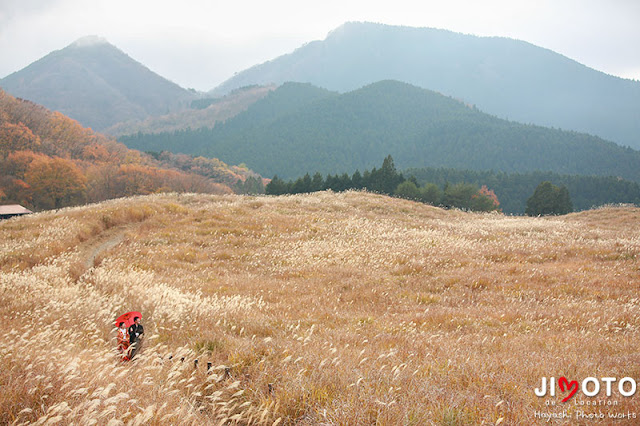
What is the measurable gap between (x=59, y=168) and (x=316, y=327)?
267ft

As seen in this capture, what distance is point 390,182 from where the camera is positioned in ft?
238

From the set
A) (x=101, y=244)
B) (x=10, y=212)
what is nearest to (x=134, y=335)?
(x=101, y=244)

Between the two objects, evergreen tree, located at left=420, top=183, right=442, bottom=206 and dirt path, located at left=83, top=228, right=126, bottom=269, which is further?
evergreen tree, located at left=420, top=183, right=442, bottom=206

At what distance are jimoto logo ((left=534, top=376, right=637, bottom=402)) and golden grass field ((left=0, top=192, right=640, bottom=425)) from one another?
3.9 inches

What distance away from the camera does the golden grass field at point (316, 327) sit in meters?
3.65

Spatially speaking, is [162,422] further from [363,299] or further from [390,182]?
[390,182]

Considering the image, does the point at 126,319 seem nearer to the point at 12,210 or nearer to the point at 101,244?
the point at 101,244

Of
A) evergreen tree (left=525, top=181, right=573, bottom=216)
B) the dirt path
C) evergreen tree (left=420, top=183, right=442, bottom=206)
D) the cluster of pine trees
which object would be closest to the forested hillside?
the cluster of pine trees

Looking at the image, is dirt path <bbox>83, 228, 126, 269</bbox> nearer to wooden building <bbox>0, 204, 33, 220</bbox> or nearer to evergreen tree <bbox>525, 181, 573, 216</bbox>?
wooden building <bbox>0, 204, 33, 220</bbox>

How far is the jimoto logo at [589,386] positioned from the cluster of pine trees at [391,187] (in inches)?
2466

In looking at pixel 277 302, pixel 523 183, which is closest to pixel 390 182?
pixel 277 302

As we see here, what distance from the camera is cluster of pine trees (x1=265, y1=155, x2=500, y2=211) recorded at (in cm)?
7069

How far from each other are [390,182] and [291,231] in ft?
176

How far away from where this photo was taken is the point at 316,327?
7062 mm
